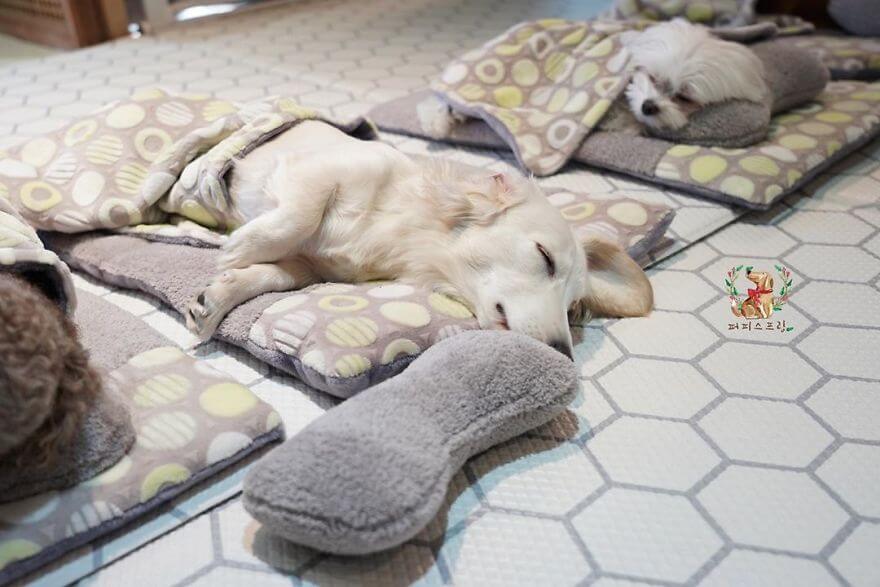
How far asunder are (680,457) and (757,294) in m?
0.63

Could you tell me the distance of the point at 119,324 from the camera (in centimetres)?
153

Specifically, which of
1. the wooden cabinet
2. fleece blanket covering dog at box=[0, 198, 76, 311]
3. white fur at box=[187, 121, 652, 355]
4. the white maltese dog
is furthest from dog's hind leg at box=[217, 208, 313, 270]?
the wooden cabinet

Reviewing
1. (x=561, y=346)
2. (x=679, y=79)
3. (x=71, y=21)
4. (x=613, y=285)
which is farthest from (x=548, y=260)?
(x=71, y=21)

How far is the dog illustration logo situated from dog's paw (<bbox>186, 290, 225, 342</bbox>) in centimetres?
112

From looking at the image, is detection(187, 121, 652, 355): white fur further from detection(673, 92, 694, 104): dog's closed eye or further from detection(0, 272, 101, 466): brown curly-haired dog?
detection(673, 92, 694, 104): dog's closed eye

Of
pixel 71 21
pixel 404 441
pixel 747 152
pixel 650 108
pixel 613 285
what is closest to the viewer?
pixel 404 441

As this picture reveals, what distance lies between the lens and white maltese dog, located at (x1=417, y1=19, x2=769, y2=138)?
2379 millimetres

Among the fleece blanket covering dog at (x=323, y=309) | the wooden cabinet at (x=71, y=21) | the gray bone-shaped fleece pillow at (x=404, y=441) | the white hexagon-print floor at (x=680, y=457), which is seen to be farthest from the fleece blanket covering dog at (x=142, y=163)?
the wooden cabinet at (x=71, y=21)

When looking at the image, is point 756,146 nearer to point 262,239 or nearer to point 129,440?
point 262,239

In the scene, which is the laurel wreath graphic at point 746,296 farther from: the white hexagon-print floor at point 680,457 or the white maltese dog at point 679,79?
the white maltese dog at point 679,79

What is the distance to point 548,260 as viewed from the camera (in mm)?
1505

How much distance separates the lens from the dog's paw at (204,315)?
154 cm

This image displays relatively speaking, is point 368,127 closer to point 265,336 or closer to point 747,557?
point 265,336

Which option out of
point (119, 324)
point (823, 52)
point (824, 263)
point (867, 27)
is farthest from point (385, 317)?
point (867, 27)
